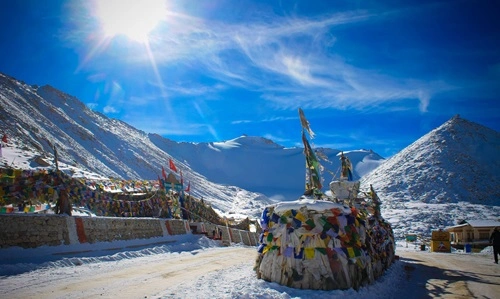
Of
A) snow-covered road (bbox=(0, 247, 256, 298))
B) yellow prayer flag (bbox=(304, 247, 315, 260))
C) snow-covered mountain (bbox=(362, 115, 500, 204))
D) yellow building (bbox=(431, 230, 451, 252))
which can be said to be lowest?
yellow building (bbox=(431, 230, 451, 252))

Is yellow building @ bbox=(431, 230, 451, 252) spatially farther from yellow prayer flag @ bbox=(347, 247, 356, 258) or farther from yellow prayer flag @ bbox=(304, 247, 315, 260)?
yellow prayer flag @ bbox=(304, 247, 315, 260)

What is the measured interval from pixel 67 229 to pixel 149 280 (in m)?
5.39

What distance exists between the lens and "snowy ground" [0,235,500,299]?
6910mm

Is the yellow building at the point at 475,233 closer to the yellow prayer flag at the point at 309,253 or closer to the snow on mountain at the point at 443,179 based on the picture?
the snow on mountain at the point at 443,179

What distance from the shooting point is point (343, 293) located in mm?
7227

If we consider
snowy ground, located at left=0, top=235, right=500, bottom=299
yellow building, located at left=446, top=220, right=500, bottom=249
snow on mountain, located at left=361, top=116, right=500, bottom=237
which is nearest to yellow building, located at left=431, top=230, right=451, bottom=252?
yellow building, located at left=446, top=220, right=500, bottom=249

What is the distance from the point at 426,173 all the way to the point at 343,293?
118 metres

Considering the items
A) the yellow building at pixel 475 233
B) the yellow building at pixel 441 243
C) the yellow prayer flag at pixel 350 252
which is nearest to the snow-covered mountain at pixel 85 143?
the yellow building at pixel 441 243

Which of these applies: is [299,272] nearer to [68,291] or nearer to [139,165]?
[68,291]

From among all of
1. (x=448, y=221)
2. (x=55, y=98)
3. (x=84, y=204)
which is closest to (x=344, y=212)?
(x=84, y=204)

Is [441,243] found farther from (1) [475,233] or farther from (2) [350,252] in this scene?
(2) [350,252]

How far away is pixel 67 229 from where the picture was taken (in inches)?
465

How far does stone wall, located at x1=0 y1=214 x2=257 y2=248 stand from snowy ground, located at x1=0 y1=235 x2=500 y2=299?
0.31 metres

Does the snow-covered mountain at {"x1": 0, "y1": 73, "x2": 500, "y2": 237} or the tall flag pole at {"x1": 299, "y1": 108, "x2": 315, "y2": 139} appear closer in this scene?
the tall flag pole at {"x1": 299, "y1": 108, "x2": 315, "y2": 139}
